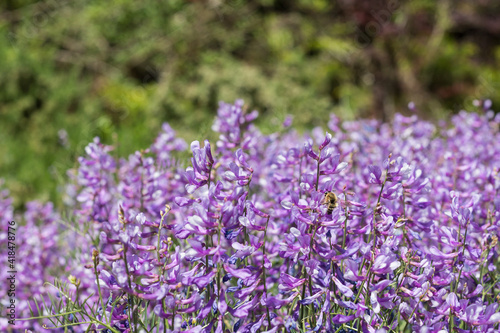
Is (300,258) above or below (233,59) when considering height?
above

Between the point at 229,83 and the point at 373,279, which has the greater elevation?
the point at 373,279

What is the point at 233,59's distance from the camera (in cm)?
727

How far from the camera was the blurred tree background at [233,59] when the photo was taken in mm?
6199

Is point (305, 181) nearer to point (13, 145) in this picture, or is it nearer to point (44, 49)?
point (13, 145)

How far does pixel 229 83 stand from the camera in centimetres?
621

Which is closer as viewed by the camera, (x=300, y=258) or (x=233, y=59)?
(x=300, y=258)

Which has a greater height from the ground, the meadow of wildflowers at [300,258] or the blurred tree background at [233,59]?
the meadow of wildflowers at [300,258]

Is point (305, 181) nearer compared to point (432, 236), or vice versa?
point (305, 181)

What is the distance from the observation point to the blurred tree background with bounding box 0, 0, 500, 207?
20.3 ft

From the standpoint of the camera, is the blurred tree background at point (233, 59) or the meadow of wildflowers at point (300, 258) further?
the blurred tree background at point (233, 59)

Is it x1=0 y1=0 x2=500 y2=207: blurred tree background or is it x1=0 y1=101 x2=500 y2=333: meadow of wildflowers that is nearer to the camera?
x1=0 y1=101 x2=500 y2=333: meadow of wildflowers

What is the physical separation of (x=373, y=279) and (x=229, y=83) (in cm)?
511

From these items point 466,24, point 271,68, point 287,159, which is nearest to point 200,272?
point 287,159

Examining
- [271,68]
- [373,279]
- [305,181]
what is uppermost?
[305,181]
